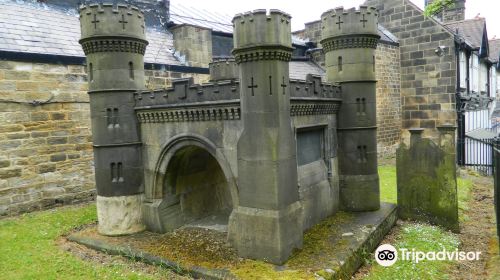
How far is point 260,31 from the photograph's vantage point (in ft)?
20.5

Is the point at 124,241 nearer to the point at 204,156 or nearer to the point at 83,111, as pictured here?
the point at 204,156

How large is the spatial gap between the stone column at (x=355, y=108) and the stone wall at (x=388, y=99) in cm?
1086

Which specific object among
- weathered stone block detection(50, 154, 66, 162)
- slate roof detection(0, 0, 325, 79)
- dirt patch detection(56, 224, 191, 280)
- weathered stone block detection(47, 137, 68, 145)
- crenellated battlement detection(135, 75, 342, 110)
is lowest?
dirt patch detection(56, 224, 191, 280)

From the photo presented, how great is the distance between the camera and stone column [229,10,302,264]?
20.7ft

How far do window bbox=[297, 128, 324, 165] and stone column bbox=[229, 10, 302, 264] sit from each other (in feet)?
5.32

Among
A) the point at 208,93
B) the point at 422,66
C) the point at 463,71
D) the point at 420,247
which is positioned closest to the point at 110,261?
the point at 208,93

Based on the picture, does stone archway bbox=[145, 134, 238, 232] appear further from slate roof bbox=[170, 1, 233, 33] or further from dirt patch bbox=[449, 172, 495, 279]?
slate roof bbox=[170, 1, 233, 33]

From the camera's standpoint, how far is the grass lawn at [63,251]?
6805mm

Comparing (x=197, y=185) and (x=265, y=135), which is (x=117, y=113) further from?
(x=265, y=135)

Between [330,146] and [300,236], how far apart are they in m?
3.22

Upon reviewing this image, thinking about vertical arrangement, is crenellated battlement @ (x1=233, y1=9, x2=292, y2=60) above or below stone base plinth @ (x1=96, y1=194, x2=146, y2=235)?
above

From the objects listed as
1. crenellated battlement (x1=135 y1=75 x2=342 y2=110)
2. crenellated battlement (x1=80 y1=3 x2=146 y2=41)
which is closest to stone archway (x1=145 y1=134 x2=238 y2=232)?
crenellated battlement (x1=135 y1=75 x2=342 y2=110)

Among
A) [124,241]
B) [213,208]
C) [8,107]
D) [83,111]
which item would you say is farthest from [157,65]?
[124,241]

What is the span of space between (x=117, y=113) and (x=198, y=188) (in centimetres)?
291
